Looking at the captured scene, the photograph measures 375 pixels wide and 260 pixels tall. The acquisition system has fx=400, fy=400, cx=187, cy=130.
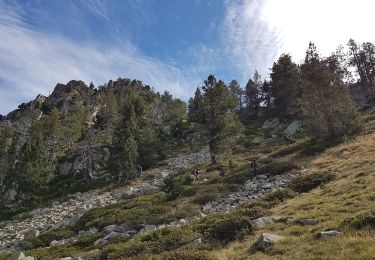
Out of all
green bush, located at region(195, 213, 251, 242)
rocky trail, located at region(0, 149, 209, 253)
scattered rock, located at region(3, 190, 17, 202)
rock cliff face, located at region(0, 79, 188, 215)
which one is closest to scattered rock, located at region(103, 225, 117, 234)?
rocky trail, located at region(0, 149, 209, 253)

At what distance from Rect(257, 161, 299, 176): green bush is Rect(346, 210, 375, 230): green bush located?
766 inches

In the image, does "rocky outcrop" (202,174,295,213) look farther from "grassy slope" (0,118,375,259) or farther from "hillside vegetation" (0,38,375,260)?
"grassy slope" (0,118,375,259)

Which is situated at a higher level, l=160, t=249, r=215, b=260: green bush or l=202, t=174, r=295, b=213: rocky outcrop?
l=202, t=174, r=295, b=213: rocky outcrop

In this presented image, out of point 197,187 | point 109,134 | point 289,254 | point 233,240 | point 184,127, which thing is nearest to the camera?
point 289,254

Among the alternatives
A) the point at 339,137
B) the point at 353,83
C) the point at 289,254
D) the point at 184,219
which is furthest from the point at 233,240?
the point at 353,83

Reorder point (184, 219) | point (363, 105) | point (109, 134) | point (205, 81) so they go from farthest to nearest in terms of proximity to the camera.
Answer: point (109, 134)
point (363, 105)
point (205, 81)
point (184, 219)

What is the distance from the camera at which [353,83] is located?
342ft

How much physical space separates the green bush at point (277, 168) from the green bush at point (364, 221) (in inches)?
766

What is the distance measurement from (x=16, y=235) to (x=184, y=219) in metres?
18.6

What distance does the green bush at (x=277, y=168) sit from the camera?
34.9m

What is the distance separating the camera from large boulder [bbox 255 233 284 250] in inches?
612

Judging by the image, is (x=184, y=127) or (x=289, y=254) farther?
(x=184, y=127)

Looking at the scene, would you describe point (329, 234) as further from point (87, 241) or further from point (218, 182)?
point (218, 182)

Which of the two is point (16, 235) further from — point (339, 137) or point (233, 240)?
point (339, 137)
